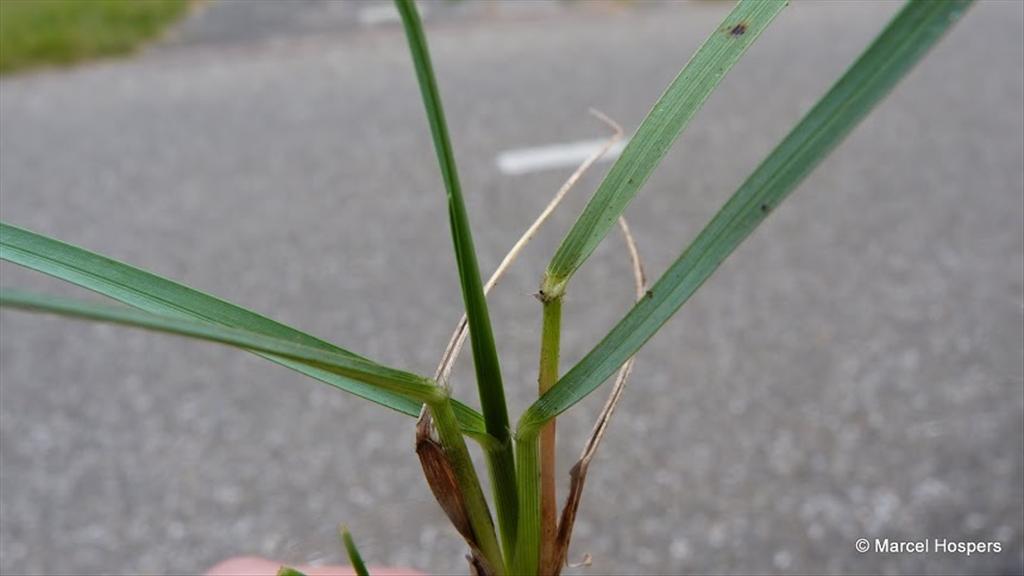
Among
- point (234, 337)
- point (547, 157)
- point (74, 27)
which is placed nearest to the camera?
point (234, 337)

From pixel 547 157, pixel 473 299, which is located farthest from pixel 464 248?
pixel 547 157

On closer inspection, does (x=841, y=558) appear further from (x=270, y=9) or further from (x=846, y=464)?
(x=270, y=9)

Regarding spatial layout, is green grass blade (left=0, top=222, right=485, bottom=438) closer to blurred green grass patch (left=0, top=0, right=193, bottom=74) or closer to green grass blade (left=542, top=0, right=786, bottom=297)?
green grass blade (left=542, top=0, right=786, bottom=297)

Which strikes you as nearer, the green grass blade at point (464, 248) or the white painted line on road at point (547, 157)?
the green grass blade at point (464, 248)

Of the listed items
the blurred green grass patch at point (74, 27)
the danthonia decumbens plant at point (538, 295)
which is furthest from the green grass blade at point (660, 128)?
the blurred green grass patch at point (74, 27)

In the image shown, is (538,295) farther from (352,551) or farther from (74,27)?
(74,27)

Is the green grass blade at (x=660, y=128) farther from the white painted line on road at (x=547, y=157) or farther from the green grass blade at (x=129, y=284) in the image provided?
the white painted line on road at (x=547, y=157)
